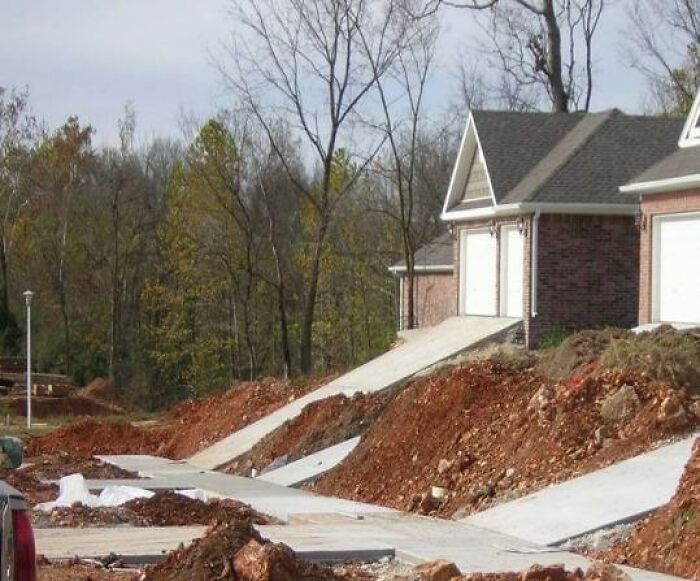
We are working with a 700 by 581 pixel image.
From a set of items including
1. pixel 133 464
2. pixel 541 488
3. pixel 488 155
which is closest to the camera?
pixel 541 488

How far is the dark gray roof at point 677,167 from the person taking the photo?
923 inches

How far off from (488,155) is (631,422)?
15.3 metres

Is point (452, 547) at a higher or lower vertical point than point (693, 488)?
lower

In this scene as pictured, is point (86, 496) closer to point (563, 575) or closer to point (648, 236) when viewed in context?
point (563, 575)

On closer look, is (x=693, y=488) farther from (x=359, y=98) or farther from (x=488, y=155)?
(x=359, y=98)

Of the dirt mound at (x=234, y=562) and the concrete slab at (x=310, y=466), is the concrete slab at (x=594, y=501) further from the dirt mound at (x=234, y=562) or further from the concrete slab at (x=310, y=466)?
the concrete slab at (x=310, y=466)

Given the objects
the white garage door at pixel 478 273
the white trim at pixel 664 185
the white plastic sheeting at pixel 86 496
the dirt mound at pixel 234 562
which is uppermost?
the white trim at pixel 664 185

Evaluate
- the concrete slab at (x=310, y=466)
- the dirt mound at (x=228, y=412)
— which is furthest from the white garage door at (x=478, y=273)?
the concrete slab at (x=310, y=466)

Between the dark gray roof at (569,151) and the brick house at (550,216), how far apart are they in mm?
30

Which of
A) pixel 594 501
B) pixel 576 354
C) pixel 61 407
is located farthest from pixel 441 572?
pixel 61 407

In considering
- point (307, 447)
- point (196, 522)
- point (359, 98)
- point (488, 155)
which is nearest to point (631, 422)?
point (196, 522)

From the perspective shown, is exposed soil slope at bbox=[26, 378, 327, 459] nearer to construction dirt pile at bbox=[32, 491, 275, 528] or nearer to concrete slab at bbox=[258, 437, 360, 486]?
concrete slab at bbox=[258, 437, 360, 486]

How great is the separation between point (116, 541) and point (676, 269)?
1371 centimetres

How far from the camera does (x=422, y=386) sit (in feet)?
71.1
